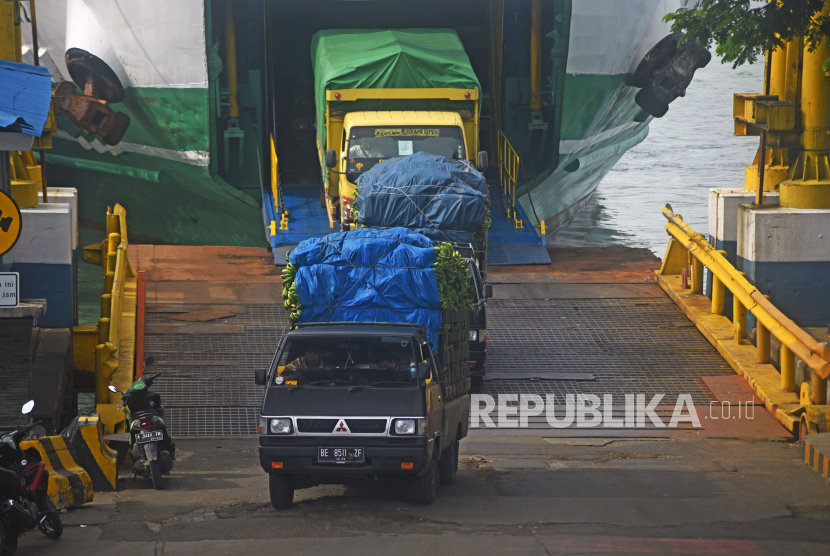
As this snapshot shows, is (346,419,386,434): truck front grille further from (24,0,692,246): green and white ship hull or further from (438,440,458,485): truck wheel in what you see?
(24,0,692,246): green and white ship hull

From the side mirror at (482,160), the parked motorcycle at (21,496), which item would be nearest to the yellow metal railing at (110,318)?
the parked motorcycle at (21,496)

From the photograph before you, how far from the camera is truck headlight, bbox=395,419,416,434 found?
27.0 ft

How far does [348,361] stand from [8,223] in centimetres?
286

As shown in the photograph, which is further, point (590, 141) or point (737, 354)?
point (590, 141)

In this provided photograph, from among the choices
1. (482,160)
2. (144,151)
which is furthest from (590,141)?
(144,151)

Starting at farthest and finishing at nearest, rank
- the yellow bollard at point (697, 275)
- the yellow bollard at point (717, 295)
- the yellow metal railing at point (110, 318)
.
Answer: the yellow bollard at point (697, 275) → the yellow bollard at point (717, 295) → the yellow metal railing at point (110, 318)

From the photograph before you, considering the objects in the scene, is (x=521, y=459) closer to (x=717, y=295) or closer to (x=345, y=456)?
(x=345, y=456)

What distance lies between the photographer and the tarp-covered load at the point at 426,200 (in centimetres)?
1414

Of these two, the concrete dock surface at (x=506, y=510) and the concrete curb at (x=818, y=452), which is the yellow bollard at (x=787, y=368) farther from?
the concrete curb at (x=818, y=452)

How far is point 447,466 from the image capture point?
9.38 m

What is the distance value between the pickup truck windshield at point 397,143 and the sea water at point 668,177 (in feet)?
30.6

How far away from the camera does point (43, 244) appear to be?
494 inches

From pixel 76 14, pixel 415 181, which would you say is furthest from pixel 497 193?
pixel 76 14

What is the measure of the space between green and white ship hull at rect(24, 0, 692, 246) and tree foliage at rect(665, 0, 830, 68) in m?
8.11
